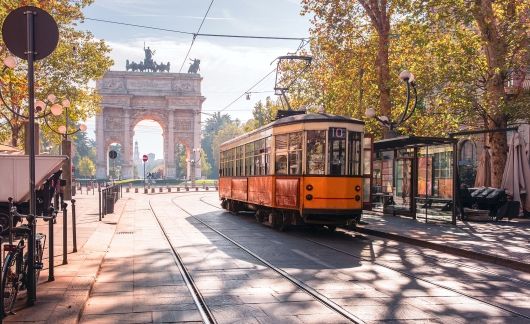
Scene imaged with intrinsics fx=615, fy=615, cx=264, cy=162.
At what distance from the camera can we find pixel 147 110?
281 feet

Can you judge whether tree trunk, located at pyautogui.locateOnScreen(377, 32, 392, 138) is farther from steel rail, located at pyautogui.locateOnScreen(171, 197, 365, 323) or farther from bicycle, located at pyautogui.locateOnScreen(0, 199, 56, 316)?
bicycle, located at pyautogui.locateOnScreen(0, 199, 56, 316)

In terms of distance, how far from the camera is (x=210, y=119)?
601ft

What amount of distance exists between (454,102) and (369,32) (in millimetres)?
7574

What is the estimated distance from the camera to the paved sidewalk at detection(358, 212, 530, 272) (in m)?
11.1

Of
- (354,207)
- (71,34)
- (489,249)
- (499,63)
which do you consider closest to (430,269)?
(489,249)

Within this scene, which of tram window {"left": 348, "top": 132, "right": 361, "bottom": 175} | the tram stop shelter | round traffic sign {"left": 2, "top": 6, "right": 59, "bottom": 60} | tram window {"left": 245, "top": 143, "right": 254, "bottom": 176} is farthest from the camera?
tram window {"left": 245, "top": 143, "right": 254, "bottom": 176}

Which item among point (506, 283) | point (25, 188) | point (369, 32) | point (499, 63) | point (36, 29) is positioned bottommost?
point (506, 283)

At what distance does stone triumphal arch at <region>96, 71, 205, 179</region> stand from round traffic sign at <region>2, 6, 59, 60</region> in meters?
74.8

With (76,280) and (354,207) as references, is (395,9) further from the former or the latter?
(76,280)

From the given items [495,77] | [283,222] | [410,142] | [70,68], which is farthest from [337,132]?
[70,68]

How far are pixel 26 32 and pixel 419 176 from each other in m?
15.3

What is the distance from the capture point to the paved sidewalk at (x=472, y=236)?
11.1 m

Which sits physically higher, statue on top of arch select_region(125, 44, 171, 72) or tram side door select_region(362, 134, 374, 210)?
statue on top of arch select_region(125, 44, 171, 72)

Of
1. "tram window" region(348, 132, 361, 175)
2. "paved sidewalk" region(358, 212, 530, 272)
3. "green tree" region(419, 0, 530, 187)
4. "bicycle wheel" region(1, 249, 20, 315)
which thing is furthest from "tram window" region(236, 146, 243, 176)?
"bicycle wheel" region(1, 249, 20, 315)
